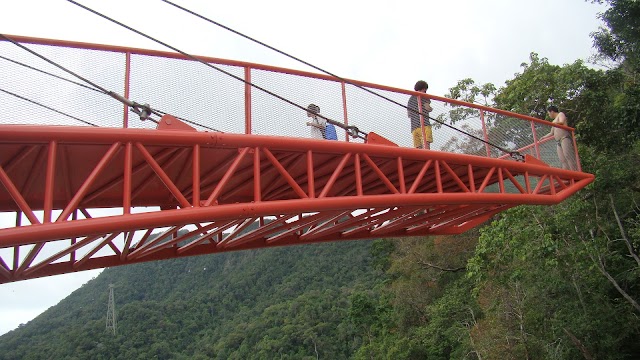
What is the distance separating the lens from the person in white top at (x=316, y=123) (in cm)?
724

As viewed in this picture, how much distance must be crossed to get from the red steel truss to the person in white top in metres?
0.33

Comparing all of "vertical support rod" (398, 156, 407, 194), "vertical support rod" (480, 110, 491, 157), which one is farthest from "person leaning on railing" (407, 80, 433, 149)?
Answer: "vertical support rod" (480, 110, 491, 157)

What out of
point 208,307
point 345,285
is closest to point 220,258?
point 208,307

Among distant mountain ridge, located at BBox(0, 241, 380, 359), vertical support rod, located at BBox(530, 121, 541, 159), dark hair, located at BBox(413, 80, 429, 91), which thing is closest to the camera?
dark hair, located at BBox(413, 80, 429, 91)

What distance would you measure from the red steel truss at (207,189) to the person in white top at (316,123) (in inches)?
12.9

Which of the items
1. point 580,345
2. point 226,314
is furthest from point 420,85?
point 226,314

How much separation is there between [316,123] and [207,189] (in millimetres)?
1825

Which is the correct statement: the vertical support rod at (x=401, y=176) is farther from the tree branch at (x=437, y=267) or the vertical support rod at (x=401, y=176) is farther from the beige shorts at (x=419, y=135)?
the tree branch at (x=437, y=267)

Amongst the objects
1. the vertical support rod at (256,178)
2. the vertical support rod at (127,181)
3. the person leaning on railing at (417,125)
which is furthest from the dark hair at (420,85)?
the vertical support rod at (127,181)

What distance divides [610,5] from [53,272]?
14262mm

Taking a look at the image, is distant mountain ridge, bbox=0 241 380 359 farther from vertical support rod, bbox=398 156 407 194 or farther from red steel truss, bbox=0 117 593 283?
vertical support rod, bbox=398 156 407 194

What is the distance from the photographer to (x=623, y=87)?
44.4 feet

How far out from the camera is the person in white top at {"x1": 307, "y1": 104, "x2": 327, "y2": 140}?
7.24 meters

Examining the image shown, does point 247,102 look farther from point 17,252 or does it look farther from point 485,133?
Answer: point 485,133
